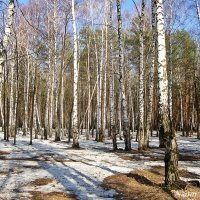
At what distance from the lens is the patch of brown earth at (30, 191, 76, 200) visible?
8.09 meters

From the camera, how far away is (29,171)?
11.4m

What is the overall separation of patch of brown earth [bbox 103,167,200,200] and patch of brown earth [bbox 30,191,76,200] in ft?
4.03

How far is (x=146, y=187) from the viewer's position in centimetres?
913

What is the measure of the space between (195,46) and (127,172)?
30.5 meters

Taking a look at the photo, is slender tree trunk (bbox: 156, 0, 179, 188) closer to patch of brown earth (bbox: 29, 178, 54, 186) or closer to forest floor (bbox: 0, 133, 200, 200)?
forest floor (bbox: 0, 133, 200, 200)

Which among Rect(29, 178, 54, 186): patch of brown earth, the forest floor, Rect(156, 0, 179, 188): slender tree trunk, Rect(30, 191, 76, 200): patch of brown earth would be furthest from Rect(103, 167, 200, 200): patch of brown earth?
Rect(29, 178, 54, 186): patch of brown earth

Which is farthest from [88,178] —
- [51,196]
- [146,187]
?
[51,196]

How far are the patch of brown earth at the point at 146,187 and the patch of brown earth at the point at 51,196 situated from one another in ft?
4.03

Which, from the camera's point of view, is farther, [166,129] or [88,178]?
[88,178]

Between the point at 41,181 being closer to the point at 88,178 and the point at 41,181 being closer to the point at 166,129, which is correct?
the point at 88,178

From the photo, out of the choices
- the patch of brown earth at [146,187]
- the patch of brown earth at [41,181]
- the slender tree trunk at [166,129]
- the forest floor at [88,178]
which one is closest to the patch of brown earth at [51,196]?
the forest floor at [88,178]

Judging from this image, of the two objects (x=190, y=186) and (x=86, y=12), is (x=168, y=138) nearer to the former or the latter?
(x=190, y=186)

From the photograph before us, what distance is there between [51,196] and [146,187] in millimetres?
2449

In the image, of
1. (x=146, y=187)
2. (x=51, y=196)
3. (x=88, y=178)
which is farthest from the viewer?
(x=88, y=178)
